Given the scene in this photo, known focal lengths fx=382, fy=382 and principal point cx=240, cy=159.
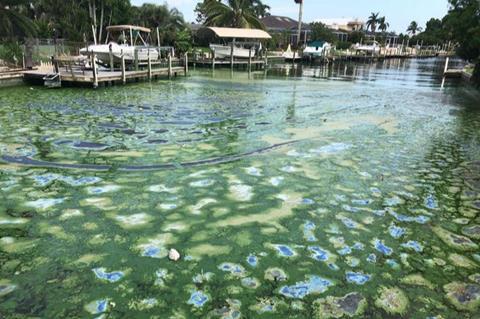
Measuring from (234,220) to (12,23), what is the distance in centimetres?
2362

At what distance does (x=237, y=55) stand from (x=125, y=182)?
119 feet

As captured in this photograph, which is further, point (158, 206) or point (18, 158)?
point (18, 158)

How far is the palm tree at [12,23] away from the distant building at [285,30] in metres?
47.6

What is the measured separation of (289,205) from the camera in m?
6.42

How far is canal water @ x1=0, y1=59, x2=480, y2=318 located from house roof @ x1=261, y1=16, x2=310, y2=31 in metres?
65.5

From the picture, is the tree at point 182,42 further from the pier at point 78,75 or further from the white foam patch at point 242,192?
the white foam patch at point 242,192

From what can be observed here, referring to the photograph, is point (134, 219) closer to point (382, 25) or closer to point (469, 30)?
point (469, 30)

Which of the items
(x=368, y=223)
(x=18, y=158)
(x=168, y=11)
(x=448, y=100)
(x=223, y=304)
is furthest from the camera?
(x=168, y=11)

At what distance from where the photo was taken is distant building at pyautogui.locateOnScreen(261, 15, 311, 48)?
66919 millimetres

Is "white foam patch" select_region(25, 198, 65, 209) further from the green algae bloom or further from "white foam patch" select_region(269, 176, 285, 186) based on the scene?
the green algae bloom

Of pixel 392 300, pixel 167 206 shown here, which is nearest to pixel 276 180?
pixel 167 206

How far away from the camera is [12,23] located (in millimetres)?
22938

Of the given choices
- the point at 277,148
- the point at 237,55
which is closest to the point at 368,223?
the point at 277,148

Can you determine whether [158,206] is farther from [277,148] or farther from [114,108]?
[114,108]
